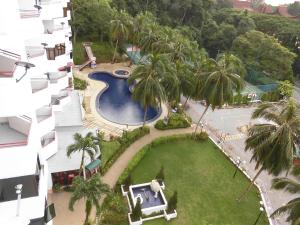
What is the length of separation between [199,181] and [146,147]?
8510 millimetres

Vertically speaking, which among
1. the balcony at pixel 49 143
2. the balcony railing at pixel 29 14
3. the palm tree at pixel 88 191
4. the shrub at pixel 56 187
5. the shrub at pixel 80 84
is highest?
the balcony railing at pixel 29 14

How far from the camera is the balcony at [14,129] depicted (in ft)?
48.4

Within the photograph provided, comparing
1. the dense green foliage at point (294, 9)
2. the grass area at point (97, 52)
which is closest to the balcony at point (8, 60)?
the grass area at point (97, 52)

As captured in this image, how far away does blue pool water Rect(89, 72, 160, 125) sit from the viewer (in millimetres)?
47066

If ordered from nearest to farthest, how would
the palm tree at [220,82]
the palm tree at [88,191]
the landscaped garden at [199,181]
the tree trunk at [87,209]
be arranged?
1. the palm tree at [88,191]
2. the tree trunk at [87,209]
3. the landscaped garden at [199,181]
4. the palm tree at [220,82]

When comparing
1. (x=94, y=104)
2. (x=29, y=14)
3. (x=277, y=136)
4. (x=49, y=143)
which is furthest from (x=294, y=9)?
(x=29, y=14)

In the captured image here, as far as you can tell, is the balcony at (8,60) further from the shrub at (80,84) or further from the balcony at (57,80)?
the shrub at (80,84)

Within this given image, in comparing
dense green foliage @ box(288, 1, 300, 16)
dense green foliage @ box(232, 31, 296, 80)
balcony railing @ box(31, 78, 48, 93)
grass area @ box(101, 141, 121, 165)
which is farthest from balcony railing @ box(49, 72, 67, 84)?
dense green foliage @ box(288, 1, 300, 16)

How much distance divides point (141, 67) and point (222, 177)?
18089 millimetres

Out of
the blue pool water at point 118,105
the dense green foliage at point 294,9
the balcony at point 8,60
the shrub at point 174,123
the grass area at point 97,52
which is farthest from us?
the dense green foliage at point 294,9

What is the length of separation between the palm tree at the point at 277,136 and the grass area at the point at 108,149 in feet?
55.3

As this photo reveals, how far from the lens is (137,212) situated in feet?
95.8

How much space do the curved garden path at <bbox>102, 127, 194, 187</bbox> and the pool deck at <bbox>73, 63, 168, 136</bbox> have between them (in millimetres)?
3090

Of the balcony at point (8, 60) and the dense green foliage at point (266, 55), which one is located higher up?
the balcony at point (8, 60)
